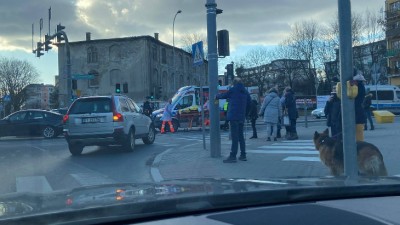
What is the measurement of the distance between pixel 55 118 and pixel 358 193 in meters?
22.6

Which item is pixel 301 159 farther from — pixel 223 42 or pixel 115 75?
pixel 115 75

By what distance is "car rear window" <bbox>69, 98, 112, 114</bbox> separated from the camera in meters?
13.8

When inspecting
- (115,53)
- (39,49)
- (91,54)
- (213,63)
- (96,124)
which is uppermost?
(91,54)

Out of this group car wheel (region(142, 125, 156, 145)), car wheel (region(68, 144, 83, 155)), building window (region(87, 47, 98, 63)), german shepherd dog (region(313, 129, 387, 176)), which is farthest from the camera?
building window (region(87, 47, 98, 63))

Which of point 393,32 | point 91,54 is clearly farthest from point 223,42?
point 91,54

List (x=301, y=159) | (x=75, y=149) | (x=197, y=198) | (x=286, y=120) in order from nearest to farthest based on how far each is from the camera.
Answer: (x=197, y=198) → (x=301, y=159) → (x=75, y=149) → (x=286, y=120)

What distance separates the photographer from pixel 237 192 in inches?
92.7

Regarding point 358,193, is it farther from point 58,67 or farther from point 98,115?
point 58,67

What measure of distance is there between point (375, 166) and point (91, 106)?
30.6ft

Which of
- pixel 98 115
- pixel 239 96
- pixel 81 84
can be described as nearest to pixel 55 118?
pixel 98 115

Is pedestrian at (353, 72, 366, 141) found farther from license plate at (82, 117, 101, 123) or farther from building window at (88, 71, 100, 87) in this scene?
building window at (88, 71, 100, 87)

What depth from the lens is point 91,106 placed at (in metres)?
13.9

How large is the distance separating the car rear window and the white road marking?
428 cm

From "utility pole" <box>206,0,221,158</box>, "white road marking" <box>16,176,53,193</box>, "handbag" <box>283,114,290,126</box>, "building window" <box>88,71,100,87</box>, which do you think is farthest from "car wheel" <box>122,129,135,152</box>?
"building window" <box>88,71,100,87</box>
